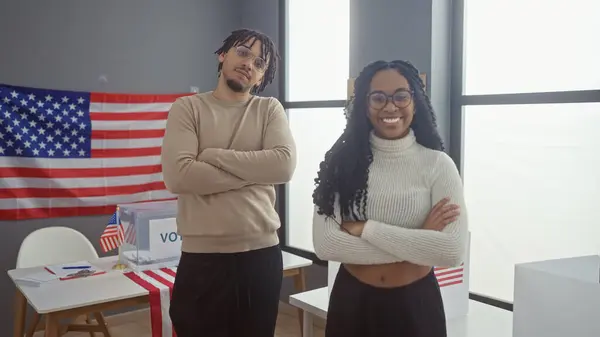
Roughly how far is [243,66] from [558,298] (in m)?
1.24

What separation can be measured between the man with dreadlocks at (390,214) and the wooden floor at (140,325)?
218 centimetres

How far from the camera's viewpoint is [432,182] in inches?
59.6

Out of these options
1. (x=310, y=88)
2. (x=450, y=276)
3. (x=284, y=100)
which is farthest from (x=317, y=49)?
(x=450, y=276)

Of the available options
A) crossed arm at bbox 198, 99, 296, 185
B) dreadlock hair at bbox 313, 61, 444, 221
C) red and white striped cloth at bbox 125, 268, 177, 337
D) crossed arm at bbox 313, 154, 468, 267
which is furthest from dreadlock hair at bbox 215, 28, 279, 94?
red and white striped cloth at bbox 125, 268, 177, 337

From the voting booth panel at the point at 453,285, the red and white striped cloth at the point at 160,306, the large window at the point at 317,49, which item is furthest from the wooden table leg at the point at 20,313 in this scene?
the large window at the point at 317,49

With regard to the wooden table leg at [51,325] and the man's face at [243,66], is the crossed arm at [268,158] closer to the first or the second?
the man's face at [243,66]

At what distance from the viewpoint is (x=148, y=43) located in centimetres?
405

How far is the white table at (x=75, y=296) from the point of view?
89.6 inches

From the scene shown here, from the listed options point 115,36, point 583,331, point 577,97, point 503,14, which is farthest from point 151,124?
point 583,331

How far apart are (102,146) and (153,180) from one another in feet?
1.46

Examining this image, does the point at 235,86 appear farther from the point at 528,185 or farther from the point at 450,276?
the point at 528,185

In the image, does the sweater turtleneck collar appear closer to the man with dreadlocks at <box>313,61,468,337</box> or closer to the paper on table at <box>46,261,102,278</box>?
the man with dreadlocks at <box>313,61,468,337</box>

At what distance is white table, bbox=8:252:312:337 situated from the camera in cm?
228

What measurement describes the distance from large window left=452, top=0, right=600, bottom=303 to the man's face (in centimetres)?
134
